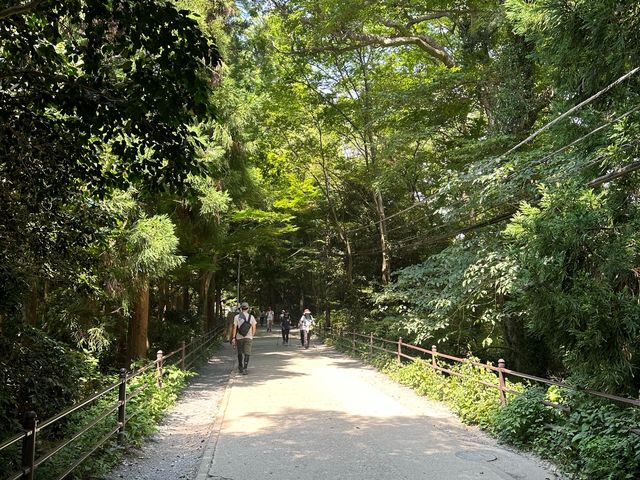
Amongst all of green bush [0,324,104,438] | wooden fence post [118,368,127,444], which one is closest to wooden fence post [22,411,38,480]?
green bush [0,324,104,438]

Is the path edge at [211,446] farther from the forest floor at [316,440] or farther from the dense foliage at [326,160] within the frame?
the dense foliage at [326,160]

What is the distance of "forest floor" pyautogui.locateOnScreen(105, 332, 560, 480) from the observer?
6.01 m

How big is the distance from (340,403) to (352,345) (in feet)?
36.3

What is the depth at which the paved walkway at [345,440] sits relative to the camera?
5.97m

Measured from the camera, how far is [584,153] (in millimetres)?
7289

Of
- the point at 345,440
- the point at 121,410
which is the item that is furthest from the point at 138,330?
the point at 345,440

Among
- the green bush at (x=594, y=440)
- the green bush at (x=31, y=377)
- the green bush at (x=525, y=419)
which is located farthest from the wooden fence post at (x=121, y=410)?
the green bush at (x=594, y=440)

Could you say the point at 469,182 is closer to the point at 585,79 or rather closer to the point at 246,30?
the point at 585,79

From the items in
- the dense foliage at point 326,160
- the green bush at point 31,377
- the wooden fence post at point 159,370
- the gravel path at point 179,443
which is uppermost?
the dense foliage at point 326,160

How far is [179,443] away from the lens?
767 cm

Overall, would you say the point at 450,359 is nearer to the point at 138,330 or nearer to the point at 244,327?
the point at 244,327

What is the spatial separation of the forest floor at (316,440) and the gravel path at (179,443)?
0.01m

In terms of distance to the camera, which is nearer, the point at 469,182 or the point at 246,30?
the point at 469,182

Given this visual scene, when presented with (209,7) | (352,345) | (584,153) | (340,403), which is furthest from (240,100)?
(352,345)
